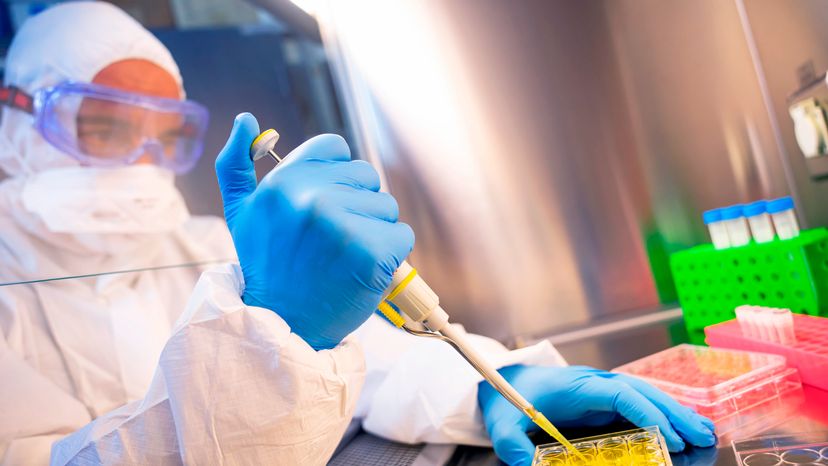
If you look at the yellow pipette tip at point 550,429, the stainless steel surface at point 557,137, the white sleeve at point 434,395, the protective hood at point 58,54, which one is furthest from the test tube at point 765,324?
the protective hood at point 58,54

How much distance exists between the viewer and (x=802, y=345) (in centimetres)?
107

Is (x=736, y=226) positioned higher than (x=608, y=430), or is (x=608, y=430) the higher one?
(x=736, y=226)

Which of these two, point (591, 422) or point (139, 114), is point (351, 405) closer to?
point (591, 422)

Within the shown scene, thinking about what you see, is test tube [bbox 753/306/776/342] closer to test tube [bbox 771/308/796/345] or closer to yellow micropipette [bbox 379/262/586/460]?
test tube [bbox 771/308/796/345]

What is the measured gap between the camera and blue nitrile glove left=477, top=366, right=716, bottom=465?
0.92m

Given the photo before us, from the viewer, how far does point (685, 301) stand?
1.63 meters

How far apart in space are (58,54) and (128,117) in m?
0.19

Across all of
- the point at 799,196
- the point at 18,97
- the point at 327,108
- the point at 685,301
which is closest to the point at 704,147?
the point at 799,196

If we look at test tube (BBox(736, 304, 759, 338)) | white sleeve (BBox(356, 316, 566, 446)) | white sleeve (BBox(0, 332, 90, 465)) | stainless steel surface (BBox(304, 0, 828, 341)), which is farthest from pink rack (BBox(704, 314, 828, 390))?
white sleeve (BBox(0, 332, 90, 465))

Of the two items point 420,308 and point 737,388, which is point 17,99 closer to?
point 420,308

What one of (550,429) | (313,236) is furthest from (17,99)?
(550,429)

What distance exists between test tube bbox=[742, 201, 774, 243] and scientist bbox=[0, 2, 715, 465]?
62 centimetres

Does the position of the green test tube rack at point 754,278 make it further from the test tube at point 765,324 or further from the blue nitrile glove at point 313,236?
the blue nitrile glove at point 313,236

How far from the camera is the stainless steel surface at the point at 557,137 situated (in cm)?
179
